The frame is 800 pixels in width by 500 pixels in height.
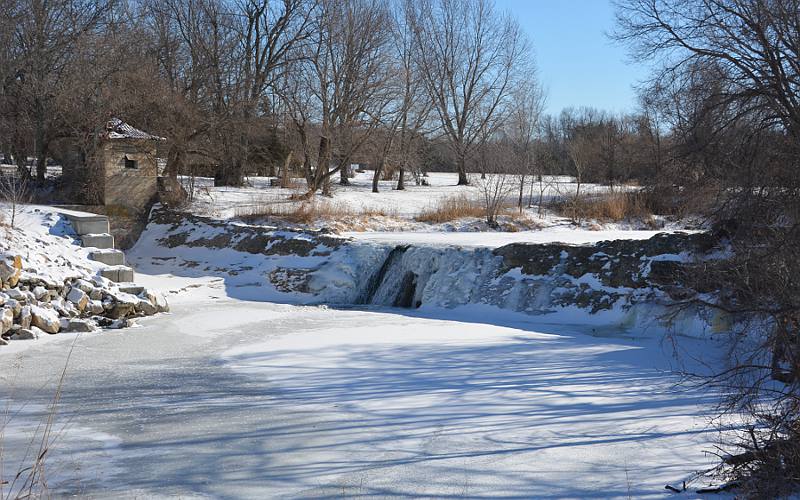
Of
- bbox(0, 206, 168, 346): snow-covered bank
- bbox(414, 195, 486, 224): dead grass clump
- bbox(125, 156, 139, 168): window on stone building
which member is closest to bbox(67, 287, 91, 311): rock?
bbox(0, 206, 168, 346): snow-covered bank

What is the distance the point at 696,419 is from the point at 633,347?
420cm

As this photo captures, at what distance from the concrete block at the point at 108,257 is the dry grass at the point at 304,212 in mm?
7010

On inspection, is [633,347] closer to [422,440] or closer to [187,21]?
[422,440]

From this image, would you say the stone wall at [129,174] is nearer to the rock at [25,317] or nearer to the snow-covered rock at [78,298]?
the snow-covered rock at [78,298]

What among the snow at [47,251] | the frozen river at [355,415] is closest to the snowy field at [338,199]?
the snow at [47,251]

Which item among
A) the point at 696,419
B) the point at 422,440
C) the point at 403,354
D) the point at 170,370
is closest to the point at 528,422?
the point at 422,440

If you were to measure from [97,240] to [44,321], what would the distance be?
545 cm

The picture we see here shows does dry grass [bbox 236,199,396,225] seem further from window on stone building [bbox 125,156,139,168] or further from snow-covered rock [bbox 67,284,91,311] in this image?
snow-covered rock [bbox 67,284,91,311]

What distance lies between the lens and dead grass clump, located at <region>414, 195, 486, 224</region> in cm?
2439

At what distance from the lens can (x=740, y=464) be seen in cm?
534

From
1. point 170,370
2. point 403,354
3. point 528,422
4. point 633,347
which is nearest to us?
point 528,422

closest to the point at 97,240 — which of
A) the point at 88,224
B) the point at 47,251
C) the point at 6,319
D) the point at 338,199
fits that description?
the point at 88,224

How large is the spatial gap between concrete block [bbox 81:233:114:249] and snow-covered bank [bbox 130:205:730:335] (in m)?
2.06

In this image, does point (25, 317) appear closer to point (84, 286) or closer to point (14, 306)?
point (14, 306)
